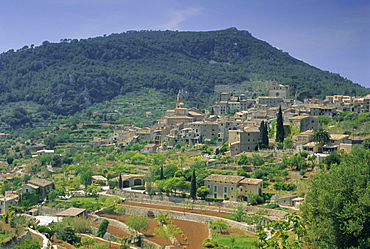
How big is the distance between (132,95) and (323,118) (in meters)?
73.1

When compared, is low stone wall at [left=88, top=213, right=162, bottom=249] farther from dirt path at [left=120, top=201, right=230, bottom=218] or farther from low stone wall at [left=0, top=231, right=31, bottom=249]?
low stone wall at [left=0, top=231, right=31, bottom=249]

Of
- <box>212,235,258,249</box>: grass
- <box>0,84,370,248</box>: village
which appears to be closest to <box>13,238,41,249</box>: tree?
<box>0,84,370,248</box>: village

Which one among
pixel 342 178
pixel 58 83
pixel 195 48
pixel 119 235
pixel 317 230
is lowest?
pixel 119 235

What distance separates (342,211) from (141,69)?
13426 cm

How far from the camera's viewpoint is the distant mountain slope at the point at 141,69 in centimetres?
13299

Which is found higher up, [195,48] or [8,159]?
[195,48]

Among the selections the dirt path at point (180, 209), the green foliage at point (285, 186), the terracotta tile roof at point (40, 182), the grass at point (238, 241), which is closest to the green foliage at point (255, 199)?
the green foliage at point (285, 186)

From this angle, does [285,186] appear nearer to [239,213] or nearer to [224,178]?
[239,213]

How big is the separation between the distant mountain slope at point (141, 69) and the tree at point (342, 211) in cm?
7229

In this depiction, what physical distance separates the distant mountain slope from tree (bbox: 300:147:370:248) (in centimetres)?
7229

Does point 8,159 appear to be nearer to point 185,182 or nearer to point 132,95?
point 185,182

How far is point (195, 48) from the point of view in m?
190

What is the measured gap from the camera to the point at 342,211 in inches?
1011

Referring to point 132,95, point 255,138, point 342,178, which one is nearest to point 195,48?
point 132,95
